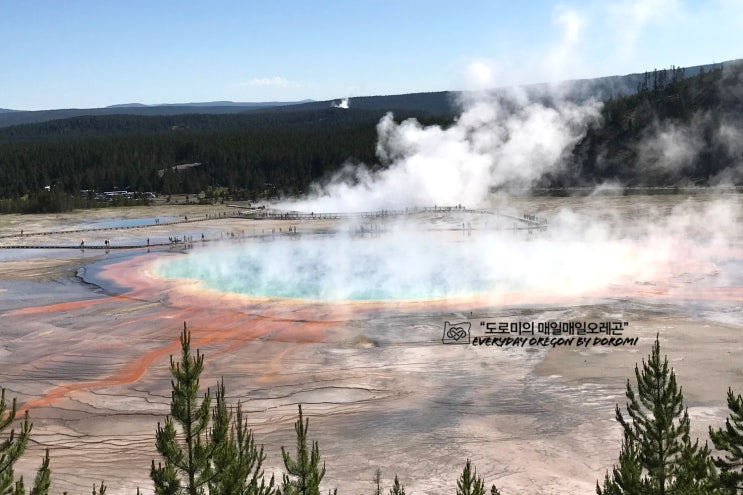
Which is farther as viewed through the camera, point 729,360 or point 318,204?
point 318,204

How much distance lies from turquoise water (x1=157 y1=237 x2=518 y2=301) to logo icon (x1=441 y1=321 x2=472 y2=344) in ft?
20.5

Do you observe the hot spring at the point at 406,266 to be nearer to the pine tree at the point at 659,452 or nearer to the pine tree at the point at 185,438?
the pine tree at the point at 659,452

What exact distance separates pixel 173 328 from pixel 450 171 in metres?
59.6

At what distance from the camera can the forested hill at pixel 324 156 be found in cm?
9025

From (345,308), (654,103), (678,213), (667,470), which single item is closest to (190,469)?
(667,470)

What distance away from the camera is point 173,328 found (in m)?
33.2

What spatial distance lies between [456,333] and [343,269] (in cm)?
1862

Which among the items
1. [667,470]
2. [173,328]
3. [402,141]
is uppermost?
[402,141]

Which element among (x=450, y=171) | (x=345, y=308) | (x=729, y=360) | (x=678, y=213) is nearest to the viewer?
(x=729, y=360)

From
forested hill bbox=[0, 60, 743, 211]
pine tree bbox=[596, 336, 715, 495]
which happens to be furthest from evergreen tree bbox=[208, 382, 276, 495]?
forested hill bbox=[0, 60, 743, 211]

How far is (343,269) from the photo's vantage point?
159 feet

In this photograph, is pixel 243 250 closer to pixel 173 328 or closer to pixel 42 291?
pixel 42 291

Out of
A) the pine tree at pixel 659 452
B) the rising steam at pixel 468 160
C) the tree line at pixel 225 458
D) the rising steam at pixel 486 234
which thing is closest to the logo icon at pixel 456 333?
the rising steam at pixel 486 234

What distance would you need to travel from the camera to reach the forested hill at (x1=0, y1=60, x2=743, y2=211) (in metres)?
90.2
